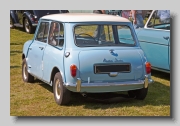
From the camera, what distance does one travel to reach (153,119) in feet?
19.5

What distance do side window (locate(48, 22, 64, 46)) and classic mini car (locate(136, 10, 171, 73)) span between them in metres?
2.33

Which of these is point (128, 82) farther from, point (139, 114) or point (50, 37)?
point (50, 37)

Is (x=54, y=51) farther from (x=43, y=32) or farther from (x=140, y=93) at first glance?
(x=140, y=93)

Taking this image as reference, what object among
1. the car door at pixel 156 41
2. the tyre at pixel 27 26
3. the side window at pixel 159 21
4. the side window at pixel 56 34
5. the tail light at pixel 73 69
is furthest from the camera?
the tyre at pixel 27 26

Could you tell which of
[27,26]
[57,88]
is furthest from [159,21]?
[27,26]

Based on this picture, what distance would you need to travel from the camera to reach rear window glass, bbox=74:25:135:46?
21.3ft

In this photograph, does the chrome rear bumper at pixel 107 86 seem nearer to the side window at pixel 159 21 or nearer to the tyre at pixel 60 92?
the tyre at pixel 60 92

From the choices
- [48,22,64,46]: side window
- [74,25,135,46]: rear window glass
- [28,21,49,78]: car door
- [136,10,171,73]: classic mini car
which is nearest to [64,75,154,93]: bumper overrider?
[74,25,135,46]: rear window glass

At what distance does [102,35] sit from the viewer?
22.1 feet

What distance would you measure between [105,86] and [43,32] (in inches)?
73.2

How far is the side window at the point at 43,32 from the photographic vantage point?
7223 mm

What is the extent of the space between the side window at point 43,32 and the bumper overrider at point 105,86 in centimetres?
144

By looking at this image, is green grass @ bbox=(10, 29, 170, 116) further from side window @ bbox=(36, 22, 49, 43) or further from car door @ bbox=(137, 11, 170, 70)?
side window @ bbox=(36, 22, 49, 43)

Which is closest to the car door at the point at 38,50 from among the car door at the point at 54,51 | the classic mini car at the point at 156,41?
the car door at the point at 54,51
